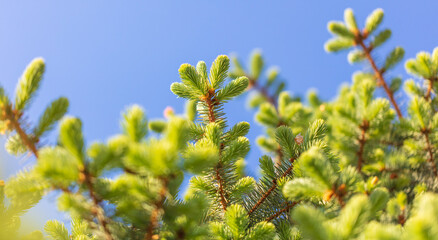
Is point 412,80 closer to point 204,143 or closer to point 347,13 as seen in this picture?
point 347,13

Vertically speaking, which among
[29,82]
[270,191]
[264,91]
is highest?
[264,91]

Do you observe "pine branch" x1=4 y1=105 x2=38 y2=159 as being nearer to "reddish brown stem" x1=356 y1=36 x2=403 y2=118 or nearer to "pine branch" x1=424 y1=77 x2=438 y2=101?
"pine branch" x1=424 y1=77 x2=438 y2=101

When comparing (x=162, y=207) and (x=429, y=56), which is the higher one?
(x=429, y=56)

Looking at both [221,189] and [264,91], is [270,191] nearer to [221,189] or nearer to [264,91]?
[221,189]

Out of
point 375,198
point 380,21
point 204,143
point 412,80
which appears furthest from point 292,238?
point 380,21

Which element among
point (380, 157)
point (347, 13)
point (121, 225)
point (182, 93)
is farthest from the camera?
point (347, 13)

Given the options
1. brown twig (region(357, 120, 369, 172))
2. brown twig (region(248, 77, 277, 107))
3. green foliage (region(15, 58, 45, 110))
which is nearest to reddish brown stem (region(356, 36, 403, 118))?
brown twig (region(357, 120, 369, 172))

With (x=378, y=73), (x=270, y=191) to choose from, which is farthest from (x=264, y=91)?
(x=270, y=191)
